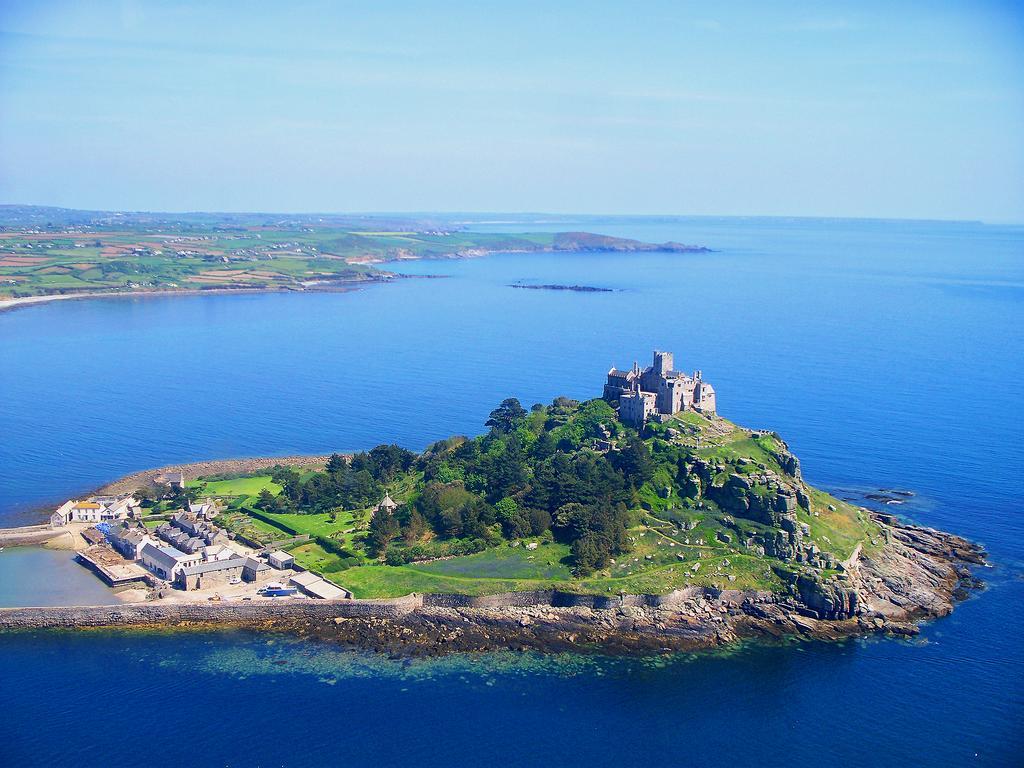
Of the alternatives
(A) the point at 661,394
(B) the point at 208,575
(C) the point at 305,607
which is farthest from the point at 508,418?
(B) the point at 208,575

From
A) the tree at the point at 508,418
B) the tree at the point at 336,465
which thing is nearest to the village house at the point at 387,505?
the tree at the point at 336,465

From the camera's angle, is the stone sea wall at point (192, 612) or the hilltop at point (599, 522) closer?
the stone sea wall at point (192, 612)

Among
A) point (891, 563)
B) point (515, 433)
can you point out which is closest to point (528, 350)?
point (515, 433)

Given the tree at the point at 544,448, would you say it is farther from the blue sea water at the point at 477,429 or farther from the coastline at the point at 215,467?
the blue sea water at the point at 477,429

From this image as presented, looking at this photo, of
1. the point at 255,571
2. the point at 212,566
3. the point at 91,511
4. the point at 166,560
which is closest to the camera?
the point at 212,566

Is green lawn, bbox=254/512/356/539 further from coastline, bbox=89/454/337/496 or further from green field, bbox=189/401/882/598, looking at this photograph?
coastline, bbox=89/454/337/496

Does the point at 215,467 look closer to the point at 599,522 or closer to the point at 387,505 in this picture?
the point at 387,505
